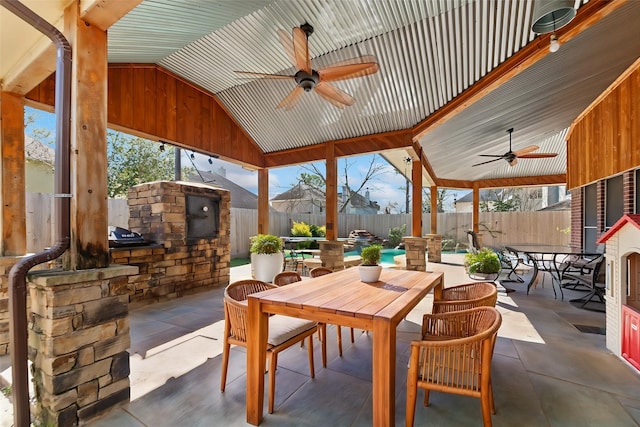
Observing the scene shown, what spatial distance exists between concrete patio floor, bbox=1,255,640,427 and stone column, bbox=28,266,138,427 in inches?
6.7

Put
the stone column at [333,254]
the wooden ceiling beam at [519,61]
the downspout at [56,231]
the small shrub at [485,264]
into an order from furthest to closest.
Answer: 1. the stone column at [333,254]
2. the small shrub at [485,264]
3. the wooden ceiling beam at [519,61]
4. the downspout at [56,231]

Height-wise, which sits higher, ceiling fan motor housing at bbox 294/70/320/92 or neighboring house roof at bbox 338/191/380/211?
ceiling fan motor housing at bbox 294/70/320/92

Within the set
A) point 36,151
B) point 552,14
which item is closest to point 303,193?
point 36,151

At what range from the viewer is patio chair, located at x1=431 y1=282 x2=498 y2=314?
216cm

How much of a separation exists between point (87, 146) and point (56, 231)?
551 millimetres

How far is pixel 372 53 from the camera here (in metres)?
3.94

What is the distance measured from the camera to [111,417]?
1.82 meters

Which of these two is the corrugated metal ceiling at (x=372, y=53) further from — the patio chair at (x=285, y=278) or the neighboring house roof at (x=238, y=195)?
the neighboring house roof at (x=238, y=195)

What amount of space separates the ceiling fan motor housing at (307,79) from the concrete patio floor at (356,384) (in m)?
2.73

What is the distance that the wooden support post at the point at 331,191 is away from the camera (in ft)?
19.5

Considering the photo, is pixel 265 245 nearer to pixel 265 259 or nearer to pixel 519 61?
pixel 265 259

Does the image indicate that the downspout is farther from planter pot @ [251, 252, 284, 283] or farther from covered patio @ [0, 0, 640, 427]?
planter pot @ [251, 252, 284, 283]

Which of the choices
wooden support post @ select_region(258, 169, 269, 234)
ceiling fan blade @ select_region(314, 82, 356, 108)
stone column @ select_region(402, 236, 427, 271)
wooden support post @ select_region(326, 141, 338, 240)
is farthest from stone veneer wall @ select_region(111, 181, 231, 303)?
stone column @ select_region(402, 236, 427, 271)

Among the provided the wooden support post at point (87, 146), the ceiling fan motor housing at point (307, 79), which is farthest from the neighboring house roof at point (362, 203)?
the wooden support post at point (87, 146)
